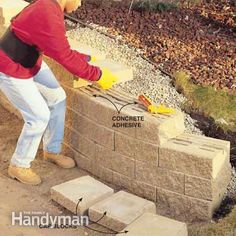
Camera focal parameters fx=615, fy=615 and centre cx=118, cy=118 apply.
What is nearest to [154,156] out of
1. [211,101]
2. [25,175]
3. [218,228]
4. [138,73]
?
[218,228]

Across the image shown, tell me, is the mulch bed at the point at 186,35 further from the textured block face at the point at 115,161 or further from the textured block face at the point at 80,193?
the textured block face at the point at 80,193

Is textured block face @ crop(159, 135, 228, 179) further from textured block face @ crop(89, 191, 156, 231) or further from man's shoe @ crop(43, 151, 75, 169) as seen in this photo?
man's shoe @ crop(43, 151, 75, 169)

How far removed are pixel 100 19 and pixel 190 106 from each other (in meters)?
2.05

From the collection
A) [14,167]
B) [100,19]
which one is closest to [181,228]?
[14,167]

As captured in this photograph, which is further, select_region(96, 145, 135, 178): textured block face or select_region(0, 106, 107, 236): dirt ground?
select_region(96, 145, 135, 178): textured block face

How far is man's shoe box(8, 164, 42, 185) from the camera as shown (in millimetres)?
5367

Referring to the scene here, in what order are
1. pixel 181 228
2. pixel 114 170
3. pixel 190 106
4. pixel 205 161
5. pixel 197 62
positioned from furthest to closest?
pixel 197 62, pixel 190 106, pixel 114 170, pixel 205 161, pixel 181 228

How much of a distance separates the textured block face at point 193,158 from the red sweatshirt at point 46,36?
888 millimetres

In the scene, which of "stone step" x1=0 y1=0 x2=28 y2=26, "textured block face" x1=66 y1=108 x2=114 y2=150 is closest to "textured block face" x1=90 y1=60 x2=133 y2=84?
"textured block face" x1=66 y1=108 x2=114 y2=150

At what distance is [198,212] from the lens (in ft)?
15.8

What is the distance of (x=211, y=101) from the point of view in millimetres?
6234

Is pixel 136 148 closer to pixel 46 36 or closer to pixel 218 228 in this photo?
pixel 218 228

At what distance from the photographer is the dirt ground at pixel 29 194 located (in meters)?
4.68

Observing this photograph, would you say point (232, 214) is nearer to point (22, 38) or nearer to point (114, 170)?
point (114, 170)
